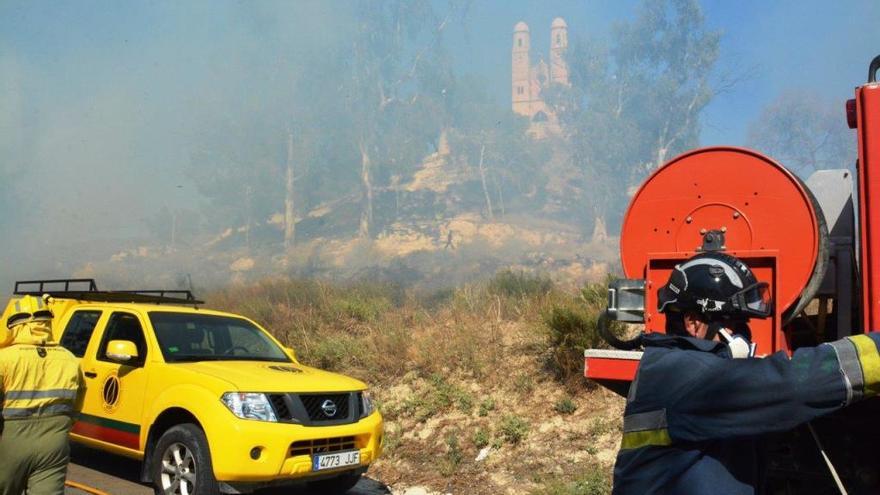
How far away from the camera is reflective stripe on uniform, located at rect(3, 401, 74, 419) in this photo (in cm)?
409

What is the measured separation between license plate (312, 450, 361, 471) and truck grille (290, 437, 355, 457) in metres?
0.04

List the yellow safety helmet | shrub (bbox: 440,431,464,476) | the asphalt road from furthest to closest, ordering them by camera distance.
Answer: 1. shrub (bbox: 440,431,464,476)
2. the asphalt road
3. the yellow safety helmet

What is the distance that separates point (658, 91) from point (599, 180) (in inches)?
275

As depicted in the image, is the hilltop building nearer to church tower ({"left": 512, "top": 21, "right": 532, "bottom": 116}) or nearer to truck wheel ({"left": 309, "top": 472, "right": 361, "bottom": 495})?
church tower ({"left": 512, "top": 21, "right": 532, "bottom": 116})

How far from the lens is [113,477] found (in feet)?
22.9

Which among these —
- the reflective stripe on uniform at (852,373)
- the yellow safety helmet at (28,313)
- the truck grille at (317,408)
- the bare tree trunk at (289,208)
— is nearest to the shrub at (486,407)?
the truck grille at (317,408)

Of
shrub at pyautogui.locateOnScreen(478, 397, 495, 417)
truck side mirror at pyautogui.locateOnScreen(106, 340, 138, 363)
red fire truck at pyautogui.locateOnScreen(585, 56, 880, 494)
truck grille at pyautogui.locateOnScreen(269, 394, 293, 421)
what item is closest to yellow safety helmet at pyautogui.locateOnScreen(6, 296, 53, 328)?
truck side mirror at pyautogui.locateOnScreen(106, 340, 138, 363)

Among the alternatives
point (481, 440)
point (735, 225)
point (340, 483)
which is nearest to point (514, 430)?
point (481, 440)

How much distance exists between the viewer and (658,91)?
47062 mm

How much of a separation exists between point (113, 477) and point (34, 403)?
3224 mm

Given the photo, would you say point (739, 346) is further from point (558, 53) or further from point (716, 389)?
point (558, 53)

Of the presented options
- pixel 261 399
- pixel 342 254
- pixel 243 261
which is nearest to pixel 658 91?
pixel 342 254

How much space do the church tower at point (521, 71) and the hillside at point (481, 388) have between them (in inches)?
2551

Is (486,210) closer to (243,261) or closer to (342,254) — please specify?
(342,254)
